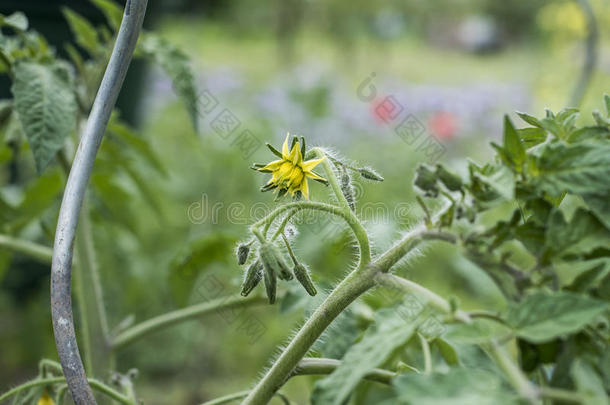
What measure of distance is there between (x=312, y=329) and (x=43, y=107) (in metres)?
0.37

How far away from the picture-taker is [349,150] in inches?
123

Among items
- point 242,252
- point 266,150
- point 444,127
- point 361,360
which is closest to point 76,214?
point 242,252

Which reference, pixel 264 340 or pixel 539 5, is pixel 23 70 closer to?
pixel 264 340

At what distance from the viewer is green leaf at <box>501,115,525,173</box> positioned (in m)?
0.40

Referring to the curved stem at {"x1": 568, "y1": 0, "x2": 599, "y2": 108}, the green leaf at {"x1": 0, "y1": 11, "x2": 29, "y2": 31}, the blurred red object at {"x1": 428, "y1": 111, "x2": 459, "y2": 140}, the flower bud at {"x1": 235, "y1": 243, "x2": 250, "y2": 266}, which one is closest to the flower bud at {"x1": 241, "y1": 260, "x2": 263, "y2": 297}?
the flower bud at {"x1": 235, "y1": 243, "x2": 250, "y2": 266}

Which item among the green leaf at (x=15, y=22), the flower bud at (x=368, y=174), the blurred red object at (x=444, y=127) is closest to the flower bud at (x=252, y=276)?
the flower bud at (x=368, y=174)

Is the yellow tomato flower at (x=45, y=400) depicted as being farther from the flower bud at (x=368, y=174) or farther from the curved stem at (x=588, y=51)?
the curved stem at (x=588, y=51)

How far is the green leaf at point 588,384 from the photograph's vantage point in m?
0.30

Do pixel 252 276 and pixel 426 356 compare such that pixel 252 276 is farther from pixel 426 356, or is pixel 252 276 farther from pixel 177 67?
pixel 177 67

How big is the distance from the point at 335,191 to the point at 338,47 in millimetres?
5097

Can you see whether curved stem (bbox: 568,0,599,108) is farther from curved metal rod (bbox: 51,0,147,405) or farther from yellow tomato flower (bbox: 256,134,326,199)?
curved metal rod (bbox: 51,0,147,405)

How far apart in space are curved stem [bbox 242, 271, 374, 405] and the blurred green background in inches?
5.5

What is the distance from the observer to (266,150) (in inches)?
94.9

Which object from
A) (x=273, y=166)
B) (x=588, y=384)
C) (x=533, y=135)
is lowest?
(x=588, y=384)
